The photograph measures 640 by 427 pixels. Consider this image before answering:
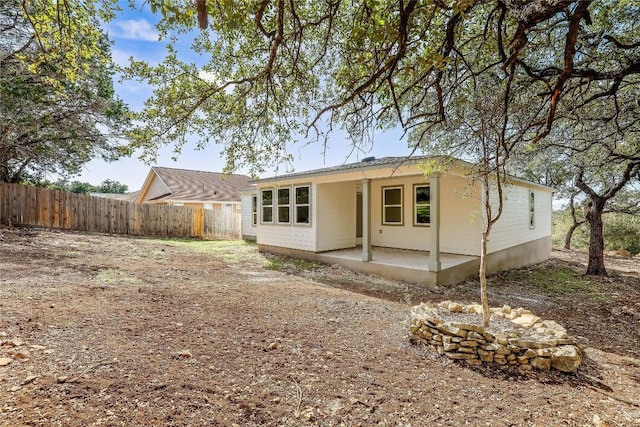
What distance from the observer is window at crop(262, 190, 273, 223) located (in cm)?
1162

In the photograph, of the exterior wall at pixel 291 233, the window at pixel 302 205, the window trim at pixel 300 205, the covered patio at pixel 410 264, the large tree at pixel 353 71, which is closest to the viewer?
the large tree at pixel 353 71

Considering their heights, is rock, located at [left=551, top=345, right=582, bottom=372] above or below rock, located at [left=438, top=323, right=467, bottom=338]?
below

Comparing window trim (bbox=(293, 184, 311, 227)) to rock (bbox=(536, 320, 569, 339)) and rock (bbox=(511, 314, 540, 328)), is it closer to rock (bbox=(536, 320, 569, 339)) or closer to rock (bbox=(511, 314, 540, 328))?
rock (bbox=(511, 314, 540, 328))

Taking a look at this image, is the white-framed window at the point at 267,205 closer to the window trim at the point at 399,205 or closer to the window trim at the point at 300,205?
the window trim at the point at 300,205

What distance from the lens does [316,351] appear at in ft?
11.3

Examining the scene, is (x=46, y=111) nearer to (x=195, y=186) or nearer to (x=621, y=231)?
(x=195, y=186)

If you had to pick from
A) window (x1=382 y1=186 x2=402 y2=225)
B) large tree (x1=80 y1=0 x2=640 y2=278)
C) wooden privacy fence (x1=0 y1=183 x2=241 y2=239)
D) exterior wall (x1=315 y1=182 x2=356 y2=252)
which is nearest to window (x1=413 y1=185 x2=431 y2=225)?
window (x1=382 y1=186 x2=402 y2=225)

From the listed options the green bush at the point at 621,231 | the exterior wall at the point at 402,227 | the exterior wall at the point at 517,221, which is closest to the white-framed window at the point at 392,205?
the exterior wall at the point at 402,227

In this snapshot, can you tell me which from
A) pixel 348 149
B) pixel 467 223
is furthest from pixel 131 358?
pixel 467 223

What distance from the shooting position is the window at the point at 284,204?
10996 mm

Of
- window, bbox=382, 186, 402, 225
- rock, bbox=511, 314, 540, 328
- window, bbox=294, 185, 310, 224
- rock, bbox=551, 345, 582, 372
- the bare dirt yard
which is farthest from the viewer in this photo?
window, bbox=382, 186, 402, 225

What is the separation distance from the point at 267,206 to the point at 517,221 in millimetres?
8515

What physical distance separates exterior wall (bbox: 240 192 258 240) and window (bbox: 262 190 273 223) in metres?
4.02

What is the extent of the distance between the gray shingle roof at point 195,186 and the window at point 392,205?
436 inches
